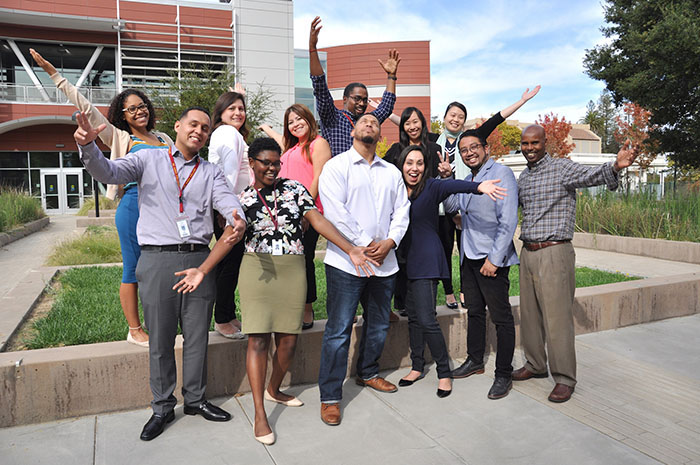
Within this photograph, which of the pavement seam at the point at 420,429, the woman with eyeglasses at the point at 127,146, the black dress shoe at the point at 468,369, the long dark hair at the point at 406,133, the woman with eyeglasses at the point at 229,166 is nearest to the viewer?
the pavement seam at the point at 420,429

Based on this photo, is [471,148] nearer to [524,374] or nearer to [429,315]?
[429,315]

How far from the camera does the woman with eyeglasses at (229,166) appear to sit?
3967 millimetres

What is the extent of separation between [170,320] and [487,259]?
2447 millimetres

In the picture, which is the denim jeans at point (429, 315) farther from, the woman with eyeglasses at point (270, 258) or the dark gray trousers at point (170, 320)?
the dark gray trousers at point (170, 320)

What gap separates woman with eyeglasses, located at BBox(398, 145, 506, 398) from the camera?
4062 millimetres

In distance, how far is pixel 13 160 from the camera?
27812mm

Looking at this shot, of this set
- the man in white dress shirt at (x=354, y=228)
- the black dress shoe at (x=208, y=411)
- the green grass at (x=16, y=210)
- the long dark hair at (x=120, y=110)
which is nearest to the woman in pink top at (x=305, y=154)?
the man in white dress shirt at (x=354, y=228)

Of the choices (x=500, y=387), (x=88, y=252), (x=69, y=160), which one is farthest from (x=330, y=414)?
(x=69, y=160)

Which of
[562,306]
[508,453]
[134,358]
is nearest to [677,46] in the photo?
[562,306]

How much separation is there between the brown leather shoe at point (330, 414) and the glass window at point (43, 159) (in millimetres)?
29856

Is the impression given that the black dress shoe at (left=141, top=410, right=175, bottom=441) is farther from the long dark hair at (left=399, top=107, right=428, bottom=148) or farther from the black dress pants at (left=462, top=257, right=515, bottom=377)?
the long dark hair at (left=399, top=107, right=428, bottom=148)

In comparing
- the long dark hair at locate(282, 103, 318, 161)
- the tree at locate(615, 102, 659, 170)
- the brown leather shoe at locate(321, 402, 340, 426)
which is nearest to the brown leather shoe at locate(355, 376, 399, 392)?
the brown leather shoe at locate(321, 402, 340, 426)

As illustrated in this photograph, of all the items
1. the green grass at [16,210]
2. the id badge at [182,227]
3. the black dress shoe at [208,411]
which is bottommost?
the black dress shoe at [208,411]

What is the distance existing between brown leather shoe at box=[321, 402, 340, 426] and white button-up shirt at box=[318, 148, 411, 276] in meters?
0.96
